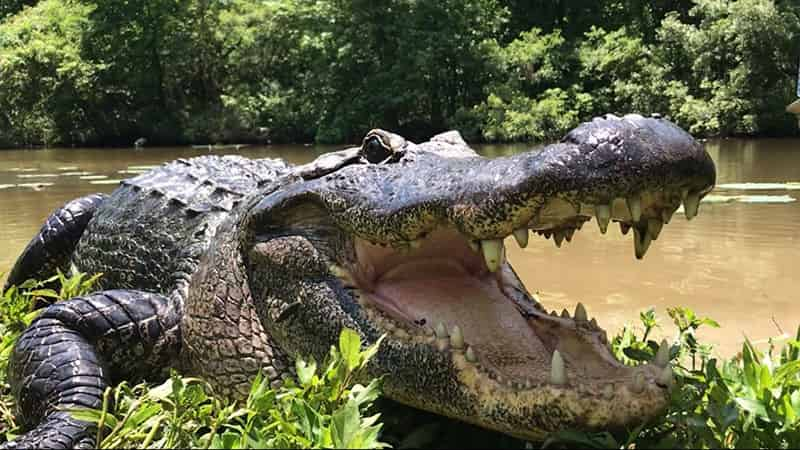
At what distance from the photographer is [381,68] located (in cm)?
2766

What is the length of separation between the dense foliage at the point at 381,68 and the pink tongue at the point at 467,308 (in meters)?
21.1

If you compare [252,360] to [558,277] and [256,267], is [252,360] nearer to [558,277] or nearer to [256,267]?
[256,267]

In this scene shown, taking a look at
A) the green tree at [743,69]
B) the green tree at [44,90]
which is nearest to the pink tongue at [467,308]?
the green tree at [743,69]

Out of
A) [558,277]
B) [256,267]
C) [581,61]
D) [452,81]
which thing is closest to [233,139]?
[452,81]

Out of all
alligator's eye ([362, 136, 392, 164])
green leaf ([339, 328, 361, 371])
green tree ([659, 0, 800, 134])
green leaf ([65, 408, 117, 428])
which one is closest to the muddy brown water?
alligator's eye ([362, 136, 392, 164])

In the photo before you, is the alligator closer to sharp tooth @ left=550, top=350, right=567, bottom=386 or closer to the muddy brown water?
sharp tooth @ left=550, top=350, right=567, bottom=386

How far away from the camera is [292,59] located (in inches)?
1176

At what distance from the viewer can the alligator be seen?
1560mm

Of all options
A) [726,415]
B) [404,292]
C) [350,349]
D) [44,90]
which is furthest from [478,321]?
[44,90]

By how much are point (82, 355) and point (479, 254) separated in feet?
4.20

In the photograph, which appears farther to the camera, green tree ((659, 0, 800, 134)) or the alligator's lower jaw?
green tree ((659, 0, 800, 134))

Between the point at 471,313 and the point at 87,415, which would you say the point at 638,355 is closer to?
the point at 471,313

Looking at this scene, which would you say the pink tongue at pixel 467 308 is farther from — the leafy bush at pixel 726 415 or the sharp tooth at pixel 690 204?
the sharp tooth at pixel 690 204

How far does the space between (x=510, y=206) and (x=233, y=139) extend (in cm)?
2770
